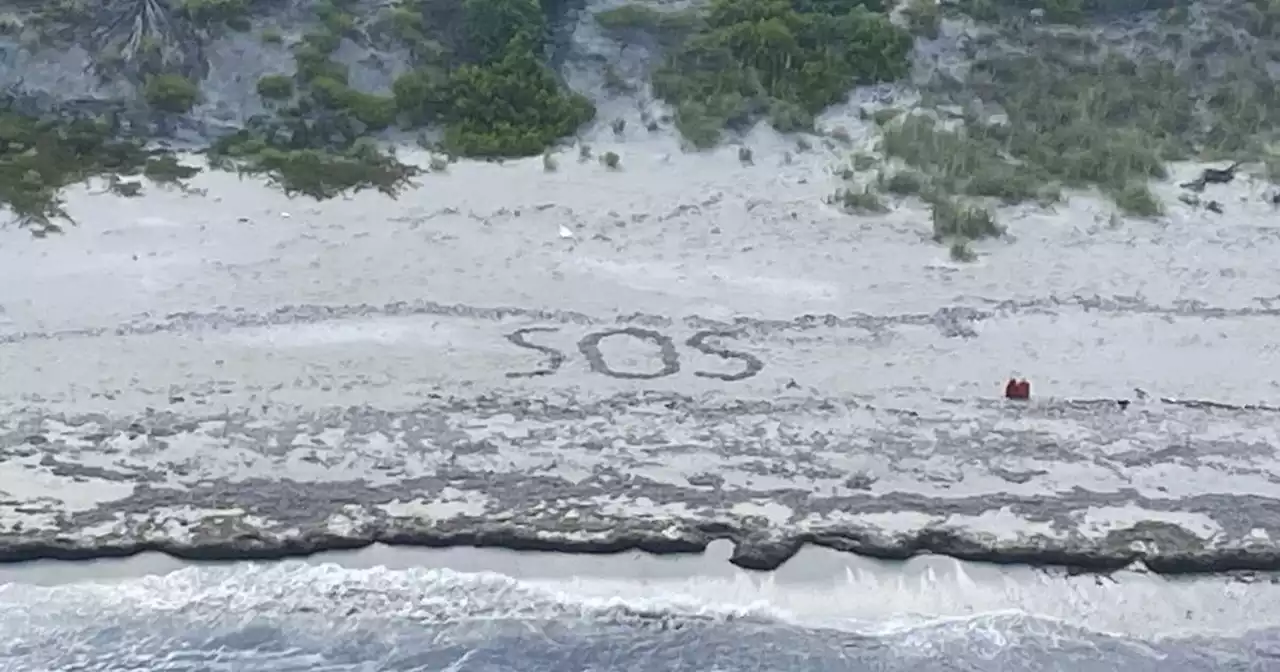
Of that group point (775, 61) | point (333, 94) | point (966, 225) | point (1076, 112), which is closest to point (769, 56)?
point (775, 61)

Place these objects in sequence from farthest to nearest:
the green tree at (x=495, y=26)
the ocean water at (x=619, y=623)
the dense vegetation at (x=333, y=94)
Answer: the green tree at (x=495, y=26), the dense vegetation at (x=333, y=94), the ocean water at (x=619, y=623)

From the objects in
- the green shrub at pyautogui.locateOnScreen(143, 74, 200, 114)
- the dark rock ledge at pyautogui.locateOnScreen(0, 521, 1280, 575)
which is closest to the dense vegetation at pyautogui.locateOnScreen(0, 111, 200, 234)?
the green shrub at pyautogui.locateOnScreen(143, 74, 200, 114)

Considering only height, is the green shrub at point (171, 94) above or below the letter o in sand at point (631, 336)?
above

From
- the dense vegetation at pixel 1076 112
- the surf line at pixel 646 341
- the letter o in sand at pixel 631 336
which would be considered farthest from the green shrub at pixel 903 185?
the letter o in sand at pixel 631 336

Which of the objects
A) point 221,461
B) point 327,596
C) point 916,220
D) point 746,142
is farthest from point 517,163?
point 327,596

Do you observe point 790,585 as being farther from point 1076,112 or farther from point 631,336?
point 1076,112

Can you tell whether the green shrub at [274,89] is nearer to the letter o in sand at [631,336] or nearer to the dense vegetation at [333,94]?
the dense vegetation at [333,94]

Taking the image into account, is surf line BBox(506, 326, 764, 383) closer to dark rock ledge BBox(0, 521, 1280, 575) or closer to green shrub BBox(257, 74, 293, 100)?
dark rock ledge BBox(0, 521, 1280, 575)
